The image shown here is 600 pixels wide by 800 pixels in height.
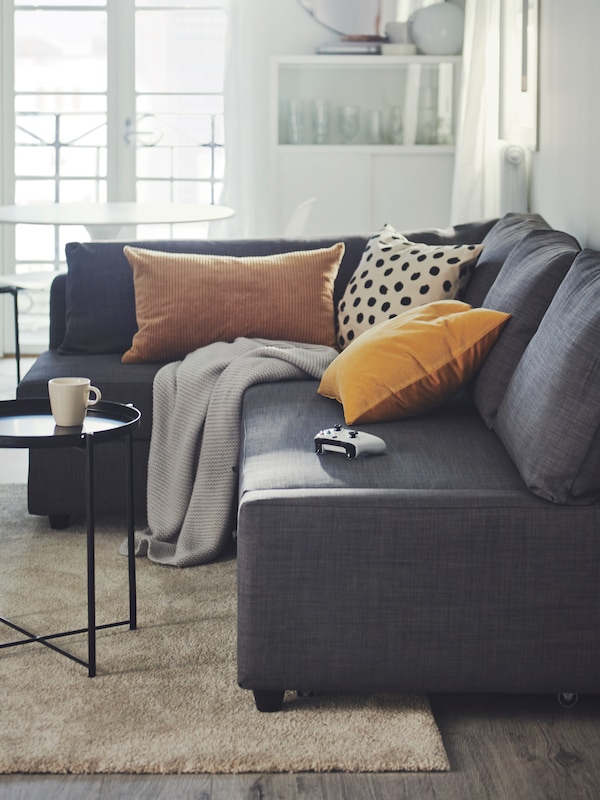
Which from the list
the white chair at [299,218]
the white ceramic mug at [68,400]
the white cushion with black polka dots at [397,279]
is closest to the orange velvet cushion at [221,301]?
the white cushion with black polka dots at [397,279]

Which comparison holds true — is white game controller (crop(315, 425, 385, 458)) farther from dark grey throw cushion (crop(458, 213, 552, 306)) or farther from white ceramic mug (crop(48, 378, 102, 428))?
dark grey throw cushion (crop(458, 213, 552, 306))

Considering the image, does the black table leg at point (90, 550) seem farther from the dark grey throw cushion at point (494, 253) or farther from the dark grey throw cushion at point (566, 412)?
the dark grey throw cushion at point (494, 253)

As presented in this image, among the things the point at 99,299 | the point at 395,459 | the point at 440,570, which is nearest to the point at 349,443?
the point at 395,459

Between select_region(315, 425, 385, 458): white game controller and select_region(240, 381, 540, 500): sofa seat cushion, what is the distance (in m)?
0.02

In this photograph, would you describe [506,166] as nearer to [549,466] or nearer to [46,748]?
[549,466]

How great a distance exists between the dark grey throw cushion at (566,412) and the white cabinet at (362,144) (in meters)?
3.20

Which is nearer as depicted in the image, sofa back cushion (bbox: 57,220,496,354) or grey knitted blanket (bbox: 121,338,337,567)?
grey knitted blanket (bbox: 121,338,337,567)

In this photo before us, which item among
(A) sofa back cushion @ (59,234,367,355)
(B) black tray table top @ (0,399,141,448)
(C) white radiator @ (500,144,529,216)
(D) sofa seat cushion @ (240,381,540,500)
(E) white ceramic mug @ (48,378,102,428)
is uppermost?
(C) white radiator @ (500,144,529,216)

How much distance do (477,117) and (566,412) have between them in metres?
3.35

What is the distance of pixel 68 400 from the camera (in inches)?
84.4

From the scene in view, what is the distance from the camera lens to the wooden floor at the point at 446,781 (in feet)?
5.63

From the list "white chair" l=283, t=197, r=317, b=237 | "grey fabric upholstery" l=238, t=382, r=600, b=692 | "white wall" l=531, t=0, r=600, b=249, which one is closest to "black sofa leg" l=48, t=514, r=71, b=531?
"grey fabric upholstery" l=238, t=382, r=600, b=692

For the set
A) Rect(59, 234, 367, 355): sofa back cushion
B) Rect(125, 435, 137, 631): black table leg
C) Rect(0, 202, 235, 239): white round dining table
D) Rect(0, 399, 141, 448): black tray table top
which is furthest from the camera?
Rect(0, 202, 235, 239): white round dining table

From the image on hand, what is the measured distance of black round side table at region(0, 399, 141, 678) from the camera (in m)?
2.04
